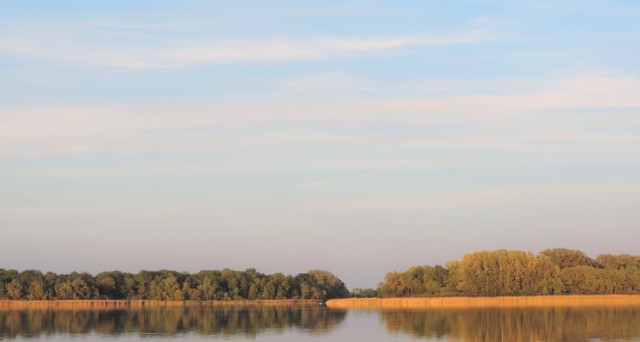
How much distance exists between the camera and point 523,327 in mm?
61375

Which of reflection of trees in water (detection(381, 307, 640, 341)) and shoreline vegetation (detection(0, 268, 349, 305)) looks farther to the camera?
shoreline vegetation (detection(0, 268, 349, 305))

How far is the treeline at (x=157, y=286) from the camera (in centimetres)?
14738

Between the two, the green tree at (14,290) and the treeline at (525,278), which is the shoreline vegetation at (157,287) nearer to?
the green tree at (14,290)

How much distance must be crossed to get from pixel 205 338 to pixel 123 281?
10456 centimetres

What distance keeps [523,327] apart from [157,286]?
101m

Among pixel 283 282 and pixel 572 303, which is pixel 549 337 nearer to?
pixel 572 303

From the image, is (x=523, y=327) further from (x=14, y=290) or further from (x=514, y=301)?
(x=14, y=290)

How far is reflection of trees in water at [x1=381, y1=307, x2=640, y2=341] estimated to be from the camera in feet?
175

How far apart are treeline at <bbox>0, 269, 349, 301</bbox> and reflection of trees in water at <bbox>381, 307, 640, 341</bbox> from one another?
79.7 m

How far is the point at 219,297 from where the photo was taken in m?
153

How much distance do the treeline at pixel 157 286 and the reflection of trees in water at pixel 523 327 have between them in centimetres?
7971

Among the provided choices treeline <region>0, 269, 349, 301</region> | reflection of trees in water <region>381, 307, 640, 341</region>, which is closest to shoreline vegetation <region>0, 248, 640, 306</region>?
treeline <region>0, 269, 349, 301</region>

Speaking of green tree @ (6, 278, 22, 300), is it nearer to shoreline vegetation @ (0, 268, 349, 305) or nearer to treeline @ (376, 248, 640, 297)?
shoreline vegetation @ (0, 268, 349, 305)

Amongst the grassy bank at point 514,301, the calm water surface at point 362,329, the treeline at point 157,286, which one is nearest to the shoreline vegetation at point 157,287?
the treeline at point 157,286
